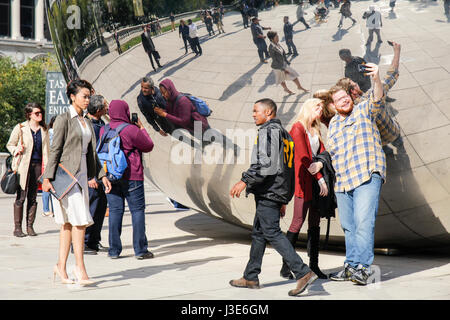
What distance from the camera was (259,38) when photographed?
15.8 feet

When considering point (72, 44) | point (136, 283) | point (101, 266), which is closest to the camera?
point (136, 283)

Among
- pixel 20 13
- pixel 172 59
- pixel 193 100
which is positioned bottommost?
pixel 193 100

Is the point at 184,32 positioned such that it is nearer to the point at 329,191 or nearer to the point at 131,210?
the point at 329,191

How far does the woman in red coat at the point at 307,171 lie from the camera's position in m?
4.77

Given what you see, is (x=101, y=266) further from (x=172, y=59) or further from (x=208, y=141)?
(x=172, y=59)

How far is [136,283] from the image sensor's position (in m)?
4.65

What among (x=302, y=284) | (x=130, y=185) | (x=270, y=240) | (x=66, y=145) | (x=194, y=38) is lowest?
(x=302, y=284)

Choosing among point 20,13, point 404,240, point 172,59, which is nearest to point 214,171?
point 172,59

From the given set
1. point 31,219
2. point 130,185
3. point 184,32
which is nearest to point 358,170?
point 184,32

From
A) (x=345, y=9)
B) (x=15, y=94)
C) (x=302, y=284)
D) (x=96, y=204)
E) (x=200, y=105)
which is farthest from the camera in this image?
(x=15, y=94)

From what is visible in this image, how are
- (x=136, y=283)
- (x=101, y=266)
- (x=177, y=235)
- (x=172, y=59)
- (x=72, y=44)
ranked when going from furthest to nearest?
(x=177, y=235) → (x=72, y=44) → (x=101, y=266) → (x=172, y=59) → (x=136, y=283)

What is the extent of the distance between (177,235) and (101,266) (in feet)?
7.08

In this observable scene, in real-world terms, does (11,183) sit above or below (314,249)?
above

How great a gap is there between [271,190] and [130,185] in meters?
2.00
